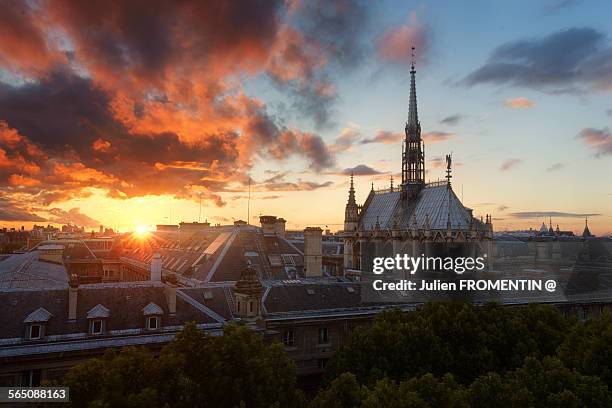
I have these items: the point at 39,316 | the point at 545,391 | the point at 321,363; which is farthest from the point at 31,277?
the point at 545,391

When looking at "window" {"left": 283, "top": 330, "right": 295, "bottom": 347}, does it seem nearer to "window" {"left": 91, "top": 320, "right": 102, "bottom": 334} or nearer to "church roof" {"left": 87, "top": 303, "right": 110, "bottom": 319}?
"church roof" {"left": 87, "top": 303, "right": 110, "bottom": 319}

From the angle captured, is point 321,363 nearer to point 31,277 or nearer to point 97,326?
point 97,326

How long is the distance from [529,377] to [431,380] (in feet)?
21.4

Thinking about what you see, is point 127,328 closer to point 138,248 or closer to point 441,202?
point 441,202

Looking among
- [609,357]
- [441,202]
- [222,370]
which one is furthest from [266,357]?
[441,202]

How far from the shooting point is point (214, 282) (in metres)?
58.8

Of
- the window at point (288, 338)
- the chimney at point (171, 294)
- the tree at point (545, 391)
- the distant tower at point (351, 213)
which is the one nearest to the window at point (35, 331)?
the chimney at point (171, 294)

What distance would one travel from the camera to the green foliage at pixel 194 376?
946 inches

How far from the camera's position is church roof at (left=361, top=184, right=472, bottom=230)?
82.2m

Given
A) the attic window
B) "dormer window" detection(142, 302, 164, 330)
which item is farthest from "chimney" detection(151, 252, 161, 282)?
the attic window

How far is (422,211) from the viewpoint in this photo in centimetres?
8769

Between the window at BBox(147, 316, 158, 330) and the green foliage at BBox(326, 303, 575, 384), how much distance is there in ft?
48.9

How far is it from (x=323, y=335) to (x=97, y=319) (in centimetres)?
2199

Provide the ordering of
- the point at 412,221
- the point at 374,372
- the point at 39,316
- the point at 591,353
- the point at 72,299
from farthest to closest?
the point at 412,221
the point at 72,299
the point at 39,316
the point at 374,372
the point at 591,353
